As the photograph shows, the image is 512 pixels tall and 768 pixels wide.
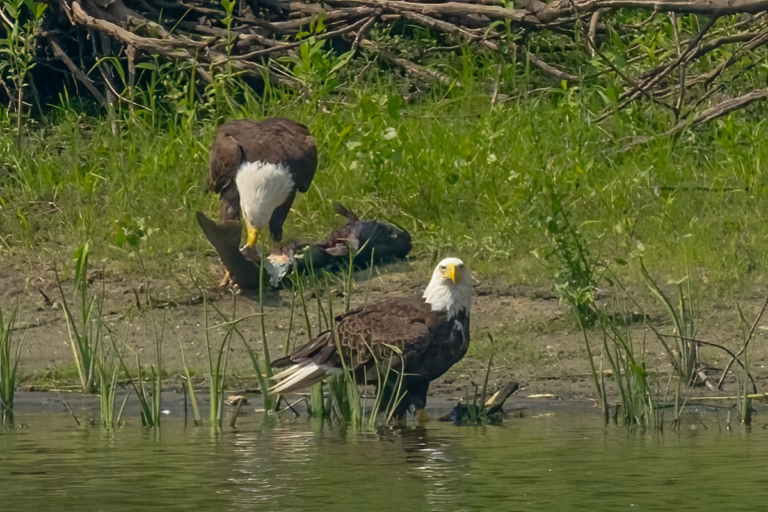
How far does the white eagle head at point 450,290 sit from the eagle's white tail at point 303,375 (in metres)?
0.54

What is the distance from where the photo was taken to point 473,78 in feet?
32.2

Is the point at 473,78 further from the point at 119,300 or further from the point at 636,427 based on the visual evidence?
the point at 636,427

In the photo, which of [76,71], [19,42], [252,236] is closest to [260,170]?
[252,236]

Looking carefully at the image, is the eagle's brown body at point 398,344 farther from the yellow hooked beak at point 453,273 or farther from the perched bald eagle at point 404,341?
the yellow hooked beak at point 453,273

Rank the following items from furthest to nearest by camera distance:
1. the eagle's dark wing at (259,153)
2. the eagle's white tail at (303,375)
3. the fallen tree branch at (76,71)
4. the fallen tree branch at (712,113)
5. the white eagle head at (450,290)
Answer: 1. the fallen tree branch at (76,71)
2. the fallen tree branch at (712,113)
3. the eagle's dark wing at (259,153)
4. the white eagle head at (450,290)
5. the eagle's white tail at (303,375)

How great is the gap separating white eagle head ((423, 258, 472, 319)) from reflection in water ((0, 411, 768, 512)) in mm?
535

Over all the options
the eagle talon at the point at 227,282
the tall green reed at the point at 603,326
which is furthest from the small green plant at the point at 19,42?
the tall green reed at the point at 603,326

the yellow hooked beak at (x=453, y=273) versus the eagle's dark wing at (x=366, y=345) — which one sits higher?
the yellow hooked beak at (x=453, y=273)

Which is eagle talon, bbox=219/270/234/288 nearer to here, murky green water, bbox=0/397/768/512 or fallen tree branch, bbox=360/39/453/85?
murky green water, bbox=0/397/768/512

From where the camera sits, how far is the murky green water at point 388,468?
3892mm

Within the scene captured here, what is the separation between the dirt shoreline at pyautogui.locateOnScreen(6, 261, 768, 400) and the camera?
21.0 feet

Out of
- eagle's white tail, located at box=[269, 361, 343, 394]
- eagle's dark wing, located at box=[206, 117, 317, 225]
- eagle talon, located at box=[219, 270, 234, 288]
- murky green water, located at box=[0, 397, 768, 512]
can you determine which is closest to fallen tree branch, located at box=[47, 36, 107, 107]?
eagle's dark wing, located at box=[206, 117, 317, 225]

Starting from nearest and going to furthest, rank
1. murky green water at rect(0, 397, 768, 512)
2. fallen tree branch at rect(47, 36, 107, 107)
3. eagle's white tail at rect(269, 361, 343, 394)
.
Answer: murky green water at rect(0, 397, 768, 512)
eagle's white tail at rect(269, 361, 343, 394)
fallen tree branch at rect(47, 36, 107, 107)

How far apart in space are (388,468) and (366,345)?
39.2 inches
